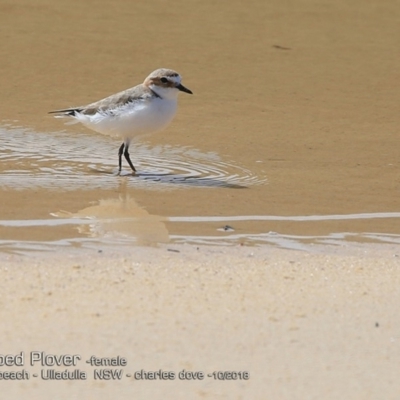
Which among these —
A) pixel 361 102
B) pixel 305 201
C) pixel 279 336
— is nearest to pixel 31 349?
pixel 279 336

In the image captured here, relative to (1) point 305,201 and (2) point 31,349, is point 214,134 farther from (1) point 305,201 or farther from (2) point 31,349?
(2) point 31,349

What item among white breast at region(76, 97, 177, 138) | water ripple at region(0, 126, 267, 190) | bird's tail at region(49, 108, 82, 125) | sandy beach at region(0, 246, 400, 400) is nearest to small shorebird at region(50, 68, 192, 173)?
white breast at region(76, 97, 177, 138)

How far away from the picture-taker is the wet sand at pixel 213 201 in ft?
14.5

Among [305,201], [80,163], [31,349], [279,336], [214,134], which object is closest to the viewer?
[31,349]

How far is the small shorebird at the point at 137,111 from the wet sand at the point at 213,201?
1.03ft

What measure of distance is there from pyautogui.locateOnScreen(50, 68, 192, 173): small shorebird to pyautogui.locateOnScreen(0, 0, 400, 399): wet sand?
0.31m

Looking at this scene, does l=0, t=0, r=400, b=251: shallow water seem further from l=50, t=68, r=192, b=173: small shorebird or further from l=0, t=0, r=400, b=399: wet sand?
l=50, t=68, r=192, b=173: small shorebird

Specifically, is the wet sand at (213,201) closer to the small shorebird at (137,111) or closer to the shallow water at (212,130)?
the shallow water at (212,130)

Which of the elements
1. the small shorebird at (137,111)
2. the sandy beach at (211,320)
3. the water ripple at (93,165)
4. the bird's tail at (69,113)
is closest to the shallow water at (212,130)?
the water ripple at (93,165)

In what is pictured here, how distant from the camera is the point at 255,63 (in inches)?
482

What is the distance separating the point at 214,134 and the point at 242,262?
172 inches

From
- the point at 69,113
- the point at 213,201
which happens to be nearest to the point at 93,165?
the point at 69,113

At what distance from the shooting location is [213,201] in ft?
24.9

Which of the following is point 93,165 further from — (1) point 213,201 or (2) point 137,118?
(1) point 213,201
